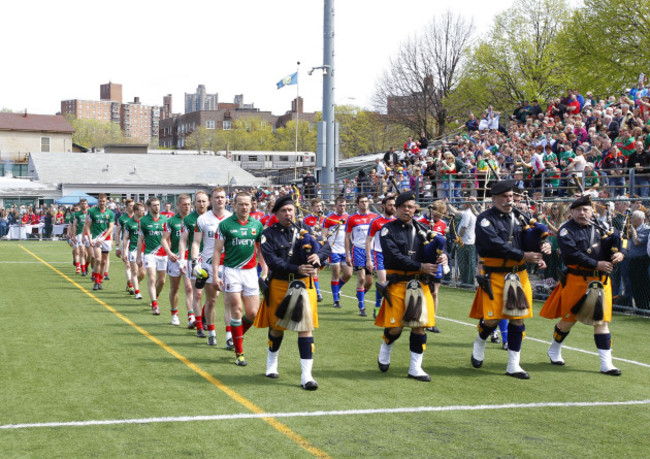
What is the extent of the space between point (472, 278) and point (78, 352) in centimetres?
1199

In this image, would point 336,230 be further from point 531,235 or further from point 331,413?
point 331,413

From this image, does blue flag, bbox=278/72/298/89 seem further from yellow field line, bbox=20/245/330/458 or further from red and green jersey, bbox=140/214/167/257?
yellow field line, bbox=20/245/330/458

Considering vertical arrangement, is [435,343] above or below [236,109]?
below

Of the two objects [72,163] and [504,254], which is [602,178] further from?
[72,163]

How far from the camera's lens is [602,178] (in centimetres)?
1977

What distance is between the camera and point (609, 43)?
43.2m

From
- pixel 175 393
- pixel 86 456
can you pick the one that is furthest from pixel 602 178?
pixel 86 456

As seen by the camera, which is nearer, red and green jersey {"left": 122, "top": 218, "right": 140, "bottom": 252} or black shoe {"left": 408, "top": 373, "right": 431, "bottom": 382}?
black shoe {"left": 408, "top": 373, "right": 431, "bottom": 382}

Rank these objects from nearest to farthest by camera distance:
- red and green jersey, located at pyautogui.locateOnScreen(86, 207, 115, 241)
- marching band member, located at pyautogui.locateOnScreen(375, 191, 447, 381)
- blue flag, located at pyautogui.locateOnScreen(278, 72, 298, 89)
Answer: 1. marching band member, located at pyautogui.locateOnScreen(375, 191, 447, 381)
2. red and green jersey, located at pyautogui.locateOnScreen(86, 207, 115, 241)
3. blue flag, located at pyautogui.locateOnScreen(278, 72, 298, 89)

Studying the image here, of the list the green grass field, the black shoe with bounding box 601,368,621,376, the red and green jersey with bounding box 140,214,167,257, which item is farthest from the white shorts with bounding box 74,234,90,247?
the black shoe with bounding box 601,368,621,376

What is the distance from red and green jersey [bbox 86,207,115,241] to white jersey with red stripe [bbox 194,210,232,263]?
9128 mm

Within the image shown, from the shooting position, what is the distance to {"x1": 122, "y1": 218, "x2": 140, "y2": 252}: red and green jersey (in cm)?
1656

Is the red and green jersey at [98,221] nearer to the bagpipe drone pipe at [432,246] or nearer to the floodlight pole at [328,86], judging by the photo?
A: the floodlight pole at [328,86]

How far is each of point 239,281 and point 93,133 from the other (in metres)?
146
